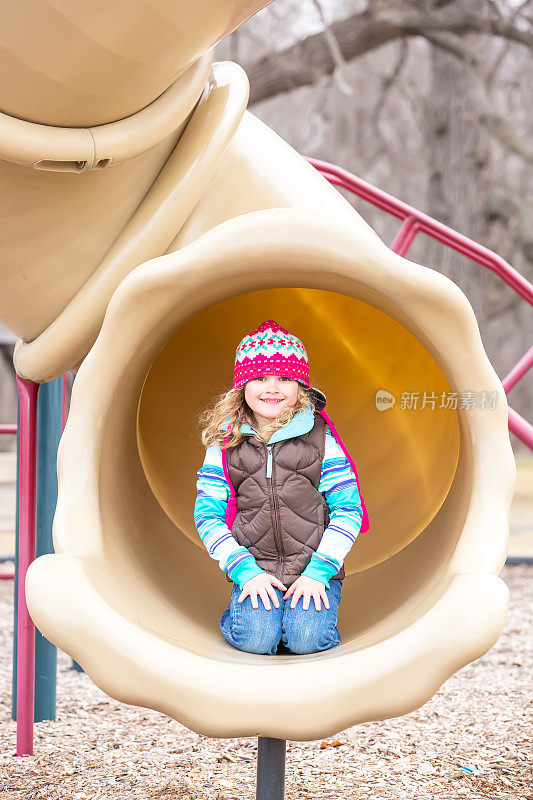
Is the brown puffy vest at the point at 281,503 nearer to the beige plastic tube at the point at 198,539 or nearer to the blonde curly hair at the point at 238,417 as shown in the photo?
the blonde curly hair at the point at 238,417

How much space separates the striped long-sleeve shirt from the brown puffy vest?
0.03 metres

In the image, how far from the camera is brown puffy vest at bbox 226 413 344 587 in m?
1.91

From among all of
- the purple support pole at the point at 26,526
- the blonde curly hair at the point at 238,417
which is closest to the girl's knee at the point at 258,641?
the blonde curly hair at the point at 238,417

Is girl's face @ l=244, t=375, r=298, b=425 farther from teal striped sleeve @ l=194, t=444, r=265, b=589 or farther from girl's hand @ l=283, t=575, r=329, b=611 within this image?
girl's hand @ l=283, t=575, r=329, b=611

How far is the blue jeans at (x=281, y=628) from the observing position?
1.78m

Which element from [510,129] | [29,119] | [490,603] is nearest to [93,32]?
[29,119]

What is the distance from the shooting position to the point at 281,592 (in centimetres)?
190

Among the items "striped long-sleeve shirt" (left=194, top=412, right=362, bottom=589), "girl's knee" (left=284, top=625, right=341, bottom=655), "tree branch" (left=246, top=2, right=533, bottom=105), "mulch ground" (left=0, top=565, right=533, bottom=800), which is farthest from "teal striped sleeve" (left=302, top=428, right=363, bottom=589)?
"tree branch" (left=246, top=2, right=533, bottom=105)

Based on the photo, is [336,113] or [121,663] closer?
[121,663]

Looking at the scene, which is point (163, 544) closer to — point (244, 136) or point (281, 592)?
point (281, 592)

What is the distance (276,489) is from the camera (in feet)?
6.34

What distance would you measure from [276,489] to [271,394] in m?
0.20

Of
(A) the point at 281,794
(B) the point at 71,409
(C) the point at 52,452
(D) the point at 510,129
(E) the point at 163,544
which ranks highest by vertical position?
(D) the point at 510,129

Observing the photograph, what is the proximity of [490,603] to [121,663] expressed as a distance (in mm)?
597
